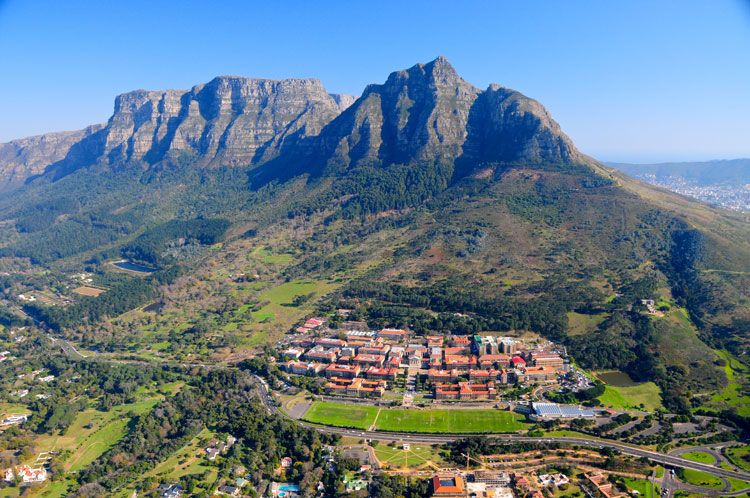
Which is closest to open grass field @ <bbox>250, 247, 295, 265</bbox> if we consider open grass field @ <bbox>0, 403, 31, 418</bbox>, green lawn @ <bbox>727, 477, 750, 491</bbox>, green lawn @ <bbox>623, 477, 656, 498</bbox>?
open grass field @ <bbox>0, 403, 31, 418</bbox>

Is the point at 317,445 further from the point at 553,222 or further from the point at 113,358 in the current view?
the point at 553,222

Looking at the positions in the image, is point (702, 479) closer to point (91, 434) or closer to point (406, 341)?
point (406, 341)

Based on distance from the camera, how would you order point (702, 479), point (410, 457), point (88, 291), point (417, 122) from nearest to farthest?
point (702, 479) < point (410, 457) < point (88, 291) < point (417, 122)

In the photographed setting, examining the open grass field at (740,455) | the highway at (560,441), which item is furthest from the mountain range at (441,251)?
the highway at (560,441)

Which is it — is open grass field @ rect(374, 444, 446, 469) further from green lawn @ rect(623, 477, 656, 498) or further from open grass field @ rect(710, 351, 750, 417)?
open grass field @ rect(710, 351, 750, 417)

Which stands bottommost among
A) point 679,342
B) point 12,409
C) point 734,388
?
point 12,409

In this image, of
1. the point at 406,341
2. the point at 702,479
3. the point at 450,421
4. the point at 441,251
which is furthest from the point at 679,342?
the point at 441,251

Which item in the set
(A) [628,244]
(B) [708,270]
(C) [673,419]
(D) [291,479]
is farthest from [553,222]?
(D) [291,479]
